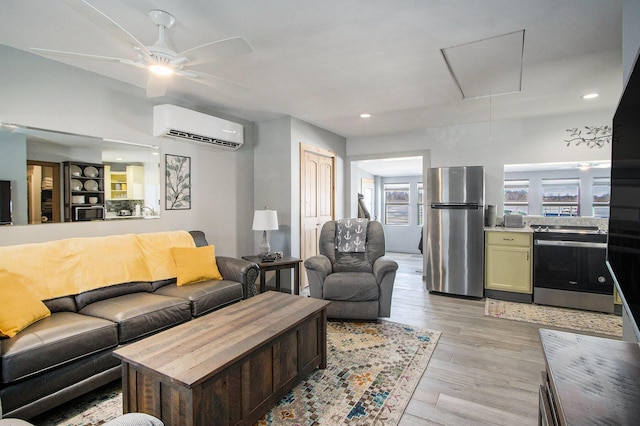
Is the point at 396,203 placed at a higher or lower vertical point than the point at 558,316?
higher

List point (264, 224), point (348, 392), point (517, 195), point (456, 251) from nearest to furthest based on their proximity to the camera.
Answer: point (348, 392) < point (264, 224) < point (456, 251) < point (517, 195)

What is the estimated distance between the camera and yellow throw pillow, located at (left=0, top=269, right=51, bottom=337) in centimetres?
183

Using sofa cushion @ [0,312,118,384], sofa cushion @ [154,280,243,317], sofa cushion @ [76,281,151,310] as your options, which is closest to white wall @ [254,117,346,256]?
sofa cushion @ [154,280,243,317]

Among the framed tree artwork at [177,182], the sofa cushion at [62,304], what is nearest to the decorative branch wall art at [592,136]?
the framed tree artwork at [177,182]

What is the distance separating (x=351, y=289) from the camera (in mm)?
3199

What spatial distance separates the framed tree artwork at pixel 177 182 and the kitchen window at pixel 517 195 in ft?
16.9

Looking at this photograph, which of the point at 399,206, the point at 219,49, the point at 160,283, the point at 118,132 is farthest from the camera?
the point at 399,206

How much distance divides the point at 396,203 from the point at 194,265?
20.7ft

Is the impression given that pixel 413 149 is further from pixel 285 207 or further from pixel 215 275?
pixel 215 275

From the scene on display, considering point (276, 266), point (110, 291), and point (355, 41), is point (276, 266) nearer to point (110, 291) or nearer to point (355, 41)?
point (110, 291)

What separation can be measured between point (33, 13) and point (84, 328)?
202cm

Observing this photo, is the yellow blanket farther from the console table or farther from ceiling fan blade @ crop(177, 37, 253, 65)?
the console table

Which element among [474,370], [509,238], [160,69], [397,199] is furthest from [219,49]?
[397,199]

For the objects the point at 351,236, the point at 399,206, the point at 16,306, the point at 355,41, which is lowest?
the point at 16,306
